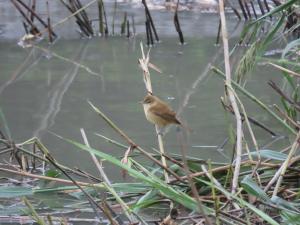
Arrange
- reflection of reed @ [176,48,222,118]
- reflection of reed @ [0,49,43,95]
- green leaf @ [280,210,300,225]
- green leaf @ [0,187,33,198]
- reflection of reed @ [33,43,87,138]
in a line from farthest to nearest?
reflection of reed @ [0,49,43,95] < reflection of reed @ [176,48,222,118] < reflection of reed @ [33,43,87,138] < green leaf @ [0,187,33,198] < green leaf @ [280,210,300,225]

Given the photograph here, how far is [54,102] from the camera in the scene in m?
4.50

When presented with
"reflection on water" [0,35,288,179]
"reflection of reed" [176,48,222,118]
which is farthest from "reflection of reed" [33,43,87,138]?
"reflection of reed" [176,48,222,118]

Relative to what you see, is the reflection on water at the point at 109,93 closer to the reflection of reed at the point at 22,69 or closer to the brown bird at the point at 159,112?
the reflection of reed at the point at 22,69

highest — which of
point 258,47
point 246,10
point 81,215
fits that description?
point 258,47

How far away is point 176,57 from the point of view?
19.2ft

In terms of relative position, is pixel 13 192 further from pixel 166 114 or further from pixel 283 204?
pixel 283 204

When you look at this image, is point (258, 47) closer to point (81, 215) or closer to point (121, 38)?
point (81, 215)

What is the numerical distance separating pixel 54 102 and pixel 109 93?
35 cm

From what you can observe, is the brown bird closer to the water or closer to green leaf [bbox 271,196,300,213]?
the water

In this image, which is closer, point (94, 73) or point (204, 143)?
point (204, 143)

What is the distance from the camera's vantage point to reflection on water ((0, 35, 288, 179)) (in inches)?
148

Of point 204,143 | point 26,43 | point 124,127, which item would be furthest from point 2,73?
point 204,143

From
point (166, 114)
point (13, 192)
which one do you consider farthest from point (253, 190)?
point (13, 192)

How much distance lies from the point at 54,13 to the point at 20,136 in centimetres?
409
